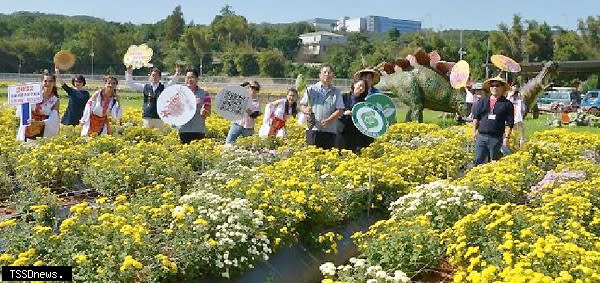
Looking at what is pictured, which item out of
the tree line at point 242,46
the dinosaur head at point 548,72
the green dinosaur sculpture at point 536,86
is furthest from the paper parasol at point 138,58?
the tree line at point 242,46

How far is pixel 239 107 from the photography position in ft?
32.3

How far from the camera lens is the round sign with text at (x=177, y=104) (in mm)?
9258

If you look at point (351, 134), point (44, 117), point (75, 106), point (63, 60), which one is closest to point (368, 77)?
point (351, 134)

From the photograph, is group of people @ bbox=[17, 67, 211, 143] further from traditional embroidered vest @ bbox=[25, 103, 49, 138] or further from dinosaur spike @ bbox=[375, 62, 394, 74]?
dinosaur spike @ bbox=[375, 62, 394, 74]

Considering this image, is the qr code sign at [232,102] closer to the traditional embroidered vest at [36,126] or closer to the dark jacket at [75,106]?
the dark jacket at [75,106]

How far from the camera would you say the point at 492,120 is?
899 cm

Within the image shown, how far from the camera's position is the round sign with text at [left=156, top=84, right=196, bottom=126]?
30.4 ft

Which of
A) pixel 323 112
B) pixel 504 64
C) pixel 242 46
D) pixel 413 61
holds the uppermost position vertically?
pixel 242 46

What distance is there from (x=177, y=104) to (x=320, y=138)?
1.93 metres

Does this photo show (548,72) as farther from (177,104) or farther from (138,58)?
(177,104)

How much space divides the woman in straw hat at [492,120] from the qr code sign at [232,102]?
3.10 m

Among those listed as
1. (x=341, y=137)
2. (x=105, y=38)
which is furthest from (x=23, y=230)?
(x=105, y=38)

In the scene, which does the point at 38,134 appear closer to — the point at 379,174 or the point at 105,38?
the point at 379,174

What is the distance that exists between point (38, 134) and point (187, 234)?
5.02 m
